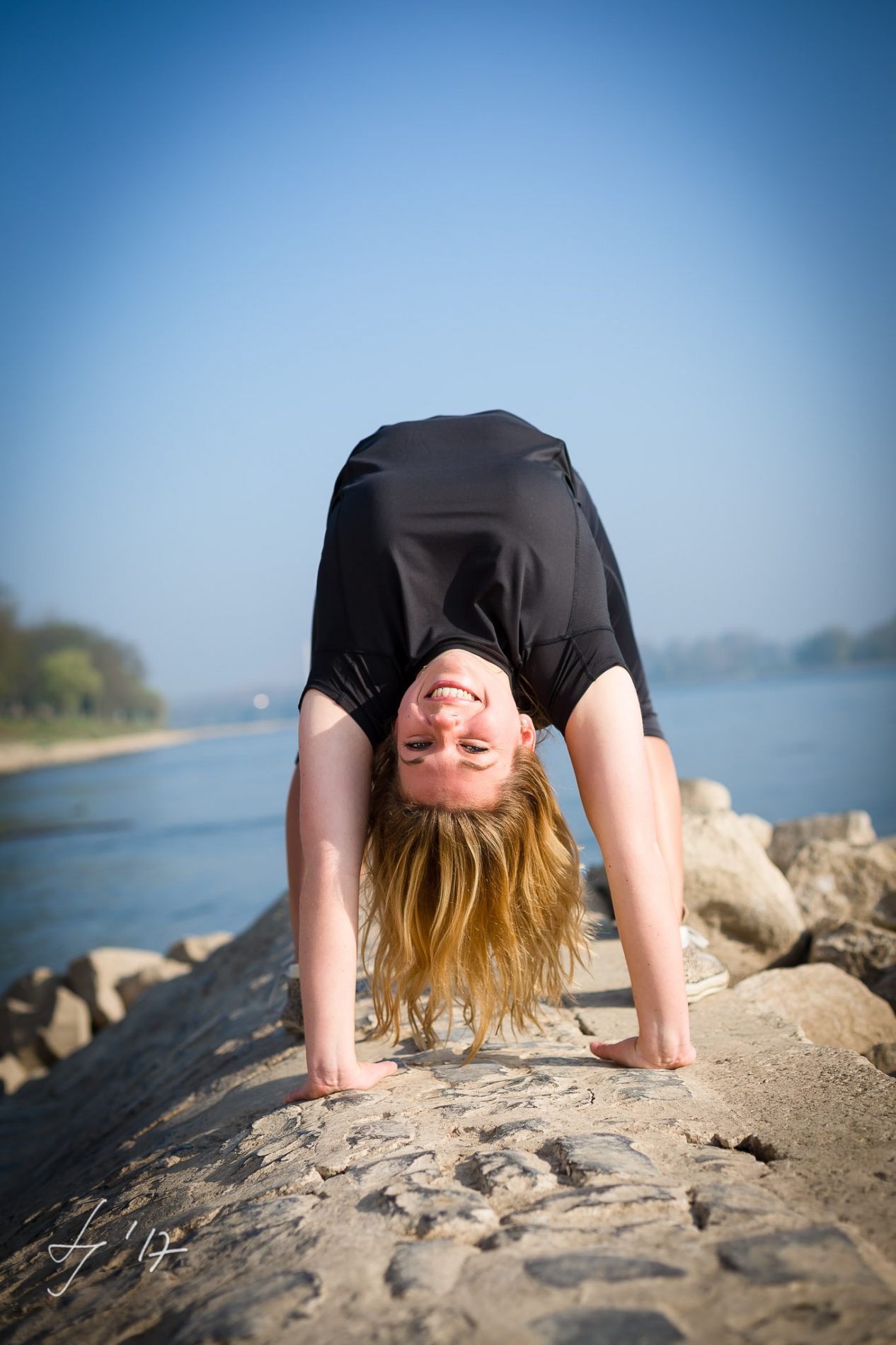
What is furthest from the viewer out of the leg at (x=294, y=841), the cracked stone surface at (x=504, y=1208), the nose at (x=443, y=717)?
the leg at (x=294, y=841)

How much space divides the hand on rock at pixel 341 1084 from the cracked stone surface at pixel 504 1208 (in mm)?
36

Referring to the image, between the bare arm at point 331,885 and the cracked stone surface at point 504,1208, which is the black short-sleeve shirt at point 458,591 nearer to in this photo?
the bare arm at point 331,885

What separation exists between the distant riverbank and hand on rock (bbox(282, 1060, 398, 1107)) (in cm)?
4789

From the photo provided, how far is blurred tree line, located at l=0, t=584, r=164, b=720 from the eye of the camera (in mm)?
56375

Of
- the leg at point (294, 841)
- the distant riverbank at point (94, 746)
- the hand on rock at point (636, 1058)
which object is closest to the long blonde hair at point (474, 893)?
the hand on rock at point (636, 1058)

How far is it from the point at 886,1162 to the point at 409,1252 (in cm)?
98

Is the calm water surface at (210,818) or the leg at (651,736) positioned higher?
the leg at (651,736)

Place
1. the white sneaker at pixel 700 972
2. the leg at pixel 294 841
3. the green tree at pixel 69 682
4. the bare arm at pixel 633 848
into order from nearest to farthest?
the bare arm at pixel 633 848 < the leg at pixel 294 841 < the white sneaker at pixel 700 972 < the green tree at pixel 69 682

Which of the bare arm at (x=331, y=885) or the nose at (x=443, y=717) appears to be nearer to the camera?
the nose at (x=443, y=717)

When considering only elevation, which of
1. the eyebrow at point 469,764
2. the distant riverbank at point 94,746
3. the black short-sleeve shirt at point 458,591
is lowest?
the distant riverbank at point 94,746

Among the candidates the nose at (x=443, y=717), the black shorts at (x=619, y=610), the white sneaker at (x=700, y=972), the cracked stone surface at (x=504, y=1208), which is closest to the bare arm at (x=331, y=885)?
the cracked stone surface at (x=504, y=1208)

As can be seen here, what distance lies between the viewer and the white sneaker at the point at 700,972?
3.48 metres

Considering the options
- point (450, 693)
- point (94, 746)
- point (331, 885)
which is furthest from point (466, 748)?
point (94, 746)

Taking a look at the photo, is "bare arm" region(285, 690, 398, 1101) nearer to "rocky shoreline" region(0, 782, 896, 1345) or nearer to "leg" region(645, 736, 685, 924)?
"rocky shoreline" region(0, 782, 896, 1345)
